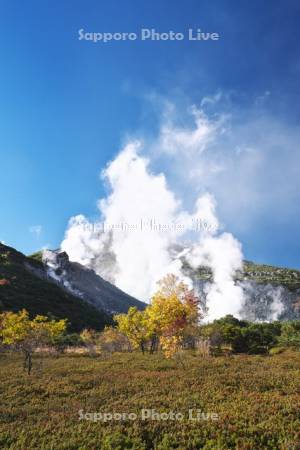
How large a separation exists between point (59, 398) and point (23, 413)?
281cm

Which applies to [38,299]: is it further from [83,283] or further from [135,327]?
[83,283]

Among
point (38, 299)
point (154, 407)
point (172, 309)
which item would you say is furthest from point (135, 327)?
point (38, 299)

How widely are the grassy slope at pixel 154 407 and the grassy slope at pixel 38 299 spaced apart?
2509 inches

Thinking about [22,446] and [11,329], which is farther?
[11,329]

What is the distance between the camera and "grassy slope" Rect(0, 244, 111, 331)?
86750mm

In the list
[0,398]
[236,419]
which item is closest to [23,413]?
[0,398]

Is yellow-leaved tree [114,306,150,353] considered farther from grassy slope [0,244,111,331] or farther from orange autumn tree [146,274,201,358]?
grassy slope [0,244,111,331]

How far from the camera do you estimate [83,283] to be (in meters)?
172

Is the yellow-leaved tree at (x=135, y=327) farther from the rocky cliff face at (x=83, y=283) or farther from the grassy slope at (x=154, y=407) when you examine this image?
the rocky cliff face at (x=83, y=283)

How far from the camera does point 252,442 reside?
1091 centimetres

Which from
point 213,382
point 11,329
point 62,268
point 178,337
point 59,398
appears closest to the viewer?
point 59,398

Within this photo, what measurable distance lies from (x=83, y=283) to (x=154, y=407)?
16198 cm

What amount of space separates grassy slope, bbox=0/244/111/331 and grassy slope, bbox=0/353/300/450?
209 ft

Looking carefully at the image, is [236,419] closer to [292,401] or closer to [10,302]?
[292,401]
